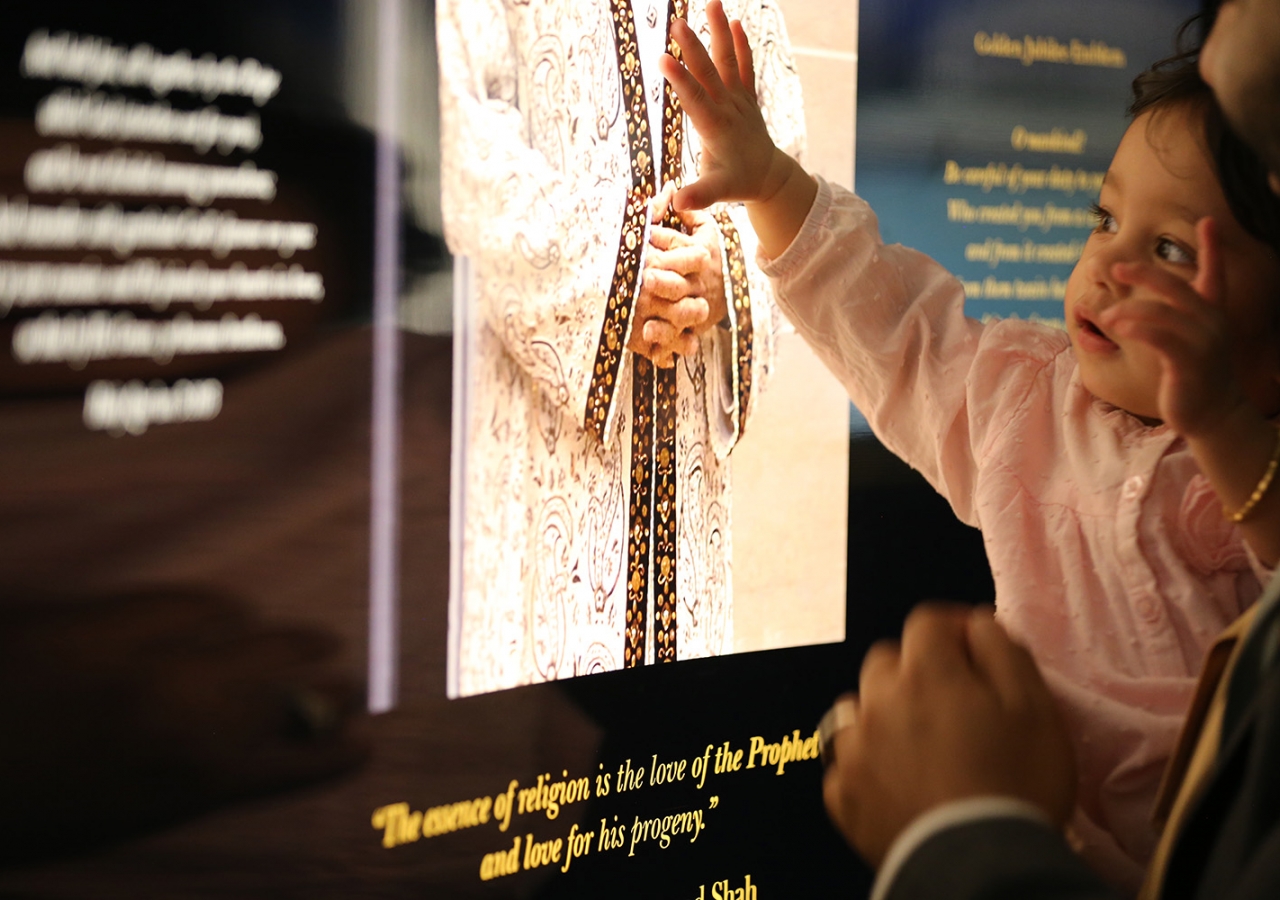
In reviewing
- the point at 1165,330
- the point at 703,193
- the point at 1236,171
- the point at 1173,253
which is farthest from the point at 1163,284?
the point at 703,193

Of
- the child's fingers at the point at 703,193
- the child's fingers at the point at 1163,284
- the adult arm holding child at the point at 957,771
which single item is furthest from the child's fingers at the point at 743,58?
the adult arm holding child at the point at 957,771

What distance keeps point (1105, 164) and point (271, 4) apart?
4.97 ft

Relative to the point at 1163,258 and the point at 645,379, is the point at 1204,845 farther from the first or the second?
the point at 645,379

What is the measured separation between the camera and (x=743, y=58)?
1375 mm

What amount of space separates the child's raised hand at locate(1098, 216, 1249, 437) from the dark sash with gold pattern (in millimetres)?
738

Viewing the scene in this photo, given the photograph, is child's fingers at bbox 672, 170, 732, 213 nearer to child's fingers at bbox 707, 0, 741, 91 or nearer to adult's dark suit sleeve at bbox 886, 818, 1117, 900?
child's fingers at bbox 707, 0, 741, 91

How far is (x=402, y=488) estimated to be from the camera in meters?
1.34

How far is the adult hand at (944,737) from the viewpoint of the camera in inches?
24.3

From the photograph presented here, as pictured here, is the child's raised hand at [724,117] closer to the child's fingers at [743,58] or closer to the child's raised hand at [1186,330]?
the child's fingers at [743,58]

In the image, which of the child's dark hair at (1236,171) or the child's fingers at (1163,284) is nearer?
the child's fingers at (1163,284)

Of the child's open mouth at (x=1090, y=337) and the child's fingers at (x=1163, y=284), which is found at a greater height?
the child's fingers at (x=1163, y=284)

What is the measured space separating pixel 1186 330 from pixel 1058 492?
49 cm

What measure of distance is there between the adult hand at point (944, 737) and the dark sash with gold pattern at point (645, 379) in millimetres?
882

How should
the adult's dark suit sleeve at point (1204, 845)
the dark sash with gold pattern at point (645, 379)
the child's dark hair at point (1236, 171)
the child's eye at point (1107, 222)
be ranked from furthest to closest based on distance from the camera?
the dark sash with gold pattern at point (645, 379) < the child's eye at point (1107, 222) < the child's dark hair at point (1236, 171) < the adult's dark suit sleeve at point (1204, 845)
